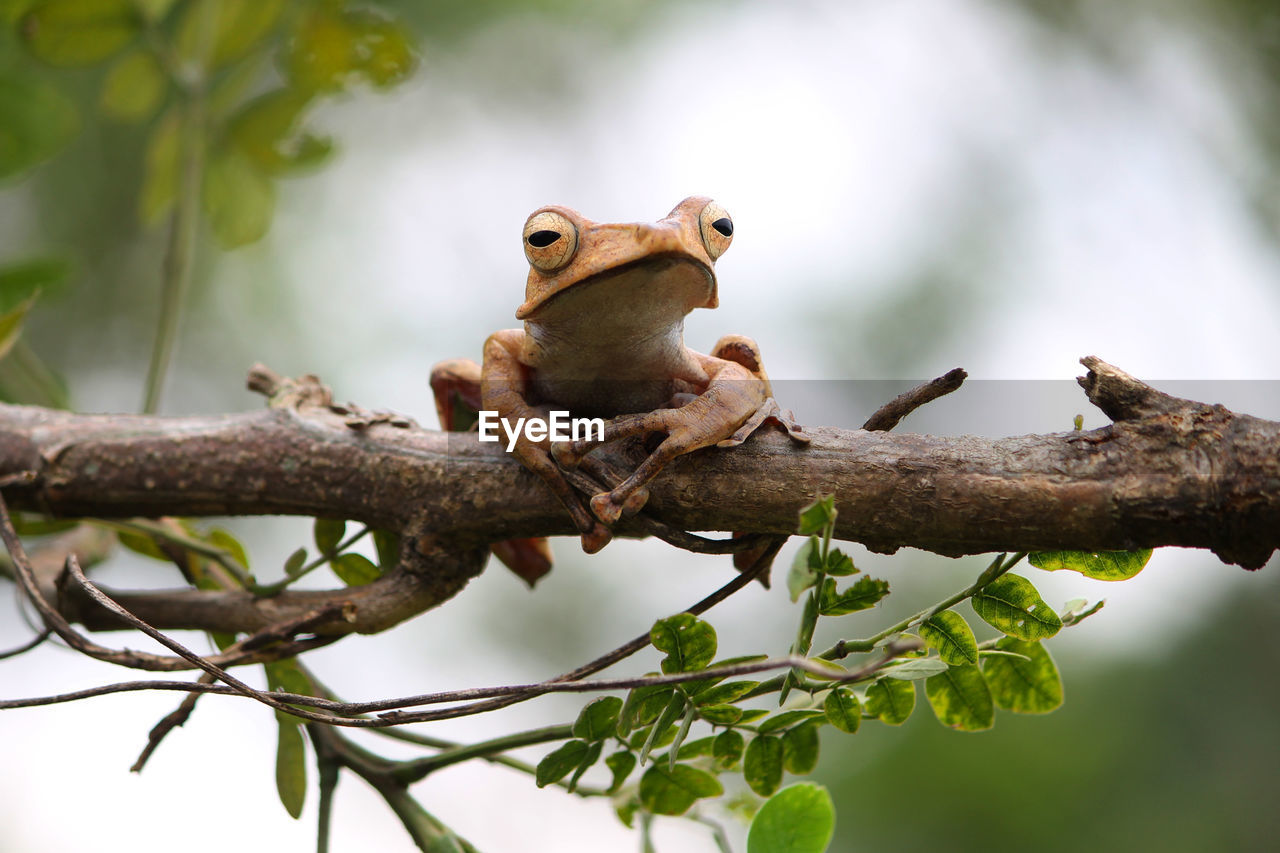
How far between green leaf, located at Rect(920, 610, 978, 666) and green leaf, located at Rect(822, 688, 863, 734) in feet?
0.50

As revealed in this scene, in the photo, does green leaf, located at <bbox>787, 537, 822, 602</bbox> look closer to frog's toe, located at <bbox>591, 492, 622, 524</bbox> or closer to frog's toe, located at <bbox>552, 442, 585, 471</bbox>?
frog's toe, located at <bbox>591, 492, 622, 524</bbox>

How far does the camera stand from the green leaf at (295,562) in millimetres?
2053

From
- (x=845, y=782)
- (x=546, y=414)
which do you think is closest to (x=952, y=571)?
(x=845, y=782)

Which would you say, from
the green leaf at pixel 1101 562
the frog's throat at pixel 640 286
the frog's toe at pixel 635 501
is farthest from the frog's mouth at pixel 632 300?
the green leaf at pixel 1101 562

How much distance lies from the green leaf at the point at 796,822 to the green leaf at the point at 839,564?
0.97 feet

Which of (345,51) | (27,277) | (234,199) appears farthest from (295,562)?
(345,51)

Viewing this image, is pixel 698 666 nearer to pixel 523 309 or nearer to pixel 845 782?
pixel 523 309

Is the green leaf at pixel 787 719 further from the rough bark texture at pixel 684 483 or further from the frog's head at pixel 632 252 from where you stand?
the frog's head at pixel 632 252

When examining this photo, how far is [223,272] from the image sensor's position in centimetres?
718

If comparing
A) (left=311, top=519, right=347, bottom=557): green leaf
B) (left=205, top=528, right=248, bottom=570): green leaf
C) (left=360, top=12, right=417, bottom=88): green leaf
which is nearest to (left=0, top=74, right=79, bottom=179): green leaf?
(left=360, top=12, right=417, bottom=88): green leaf

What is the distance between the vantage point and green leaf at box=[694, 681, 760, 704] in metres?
1.53

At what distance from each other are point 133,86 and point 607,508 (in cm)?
263

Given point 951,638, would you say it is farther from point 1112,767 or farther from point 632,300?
point 1112,767

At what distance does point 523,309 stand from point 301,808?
3.60 ft
